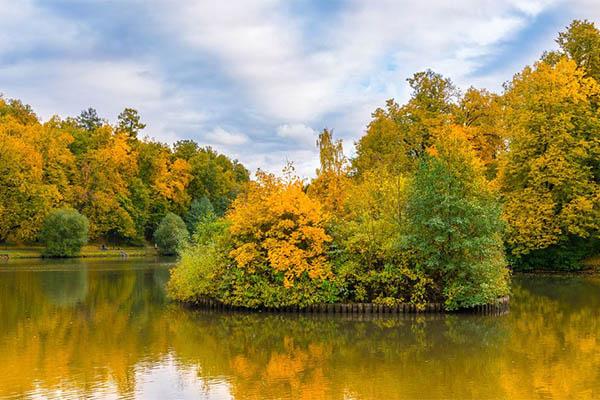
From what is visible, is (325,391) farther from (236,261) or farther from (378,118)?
(378,118)

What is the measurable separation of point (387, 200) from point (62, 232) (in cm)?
4062

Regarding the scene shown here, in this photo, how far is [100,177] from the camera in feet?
214

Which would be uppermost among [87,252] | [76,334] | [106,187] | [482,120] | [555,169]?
[482,120]

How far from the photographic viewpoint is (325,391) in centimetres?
945

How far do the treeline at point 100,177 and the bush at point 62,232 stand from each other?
4.40 ft

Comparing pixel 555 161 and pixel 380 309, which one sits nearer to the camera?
pixel 380 309

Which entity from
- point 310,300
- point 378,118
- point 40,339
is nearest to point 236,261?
point 310,300

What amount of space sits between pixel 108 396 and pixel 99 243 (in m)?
61.2

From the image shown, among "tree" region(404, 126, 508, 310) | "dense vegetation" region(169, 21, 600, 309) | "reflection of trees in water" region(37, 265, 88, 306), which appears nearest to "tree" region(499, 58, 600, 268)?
"dense vegetation" region(169, 21, 600, 309)

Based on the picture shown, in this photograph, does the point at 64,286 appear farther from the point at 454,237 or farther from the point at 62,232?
the point at 62,232

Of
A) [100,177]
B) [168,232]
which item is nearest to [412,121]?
[168,232]

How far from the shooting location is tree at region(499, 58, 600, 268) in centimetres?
3288

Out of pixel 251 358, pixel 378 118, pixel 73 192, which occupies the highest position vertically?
pixel 378 118

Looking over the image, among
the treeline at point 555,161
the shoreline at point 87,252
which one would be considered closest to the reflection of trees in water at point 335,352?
the treeline at point 555,161
